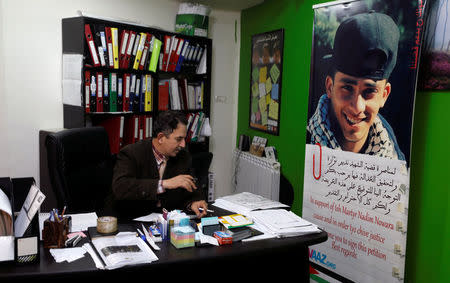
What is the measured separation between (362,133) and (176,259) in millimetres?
1628

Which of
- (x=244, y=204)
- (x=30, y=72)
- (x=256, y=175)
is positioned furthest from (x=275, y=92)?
(x=30, y=72)

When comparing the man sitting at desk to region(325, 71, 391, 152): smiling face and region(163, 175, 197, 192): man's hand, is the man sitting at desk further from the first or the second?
region(325, 71, 391, 152): smiling face

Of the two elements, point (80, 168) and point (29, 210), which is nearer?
Answer: point (29, 210)

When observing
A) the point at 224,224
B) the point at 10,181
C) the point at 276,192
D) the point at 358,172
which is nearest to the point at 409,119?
the point at 358,172

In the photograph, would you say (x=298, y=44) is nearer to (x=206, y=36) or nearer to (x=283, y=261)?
(x=206, y=36)

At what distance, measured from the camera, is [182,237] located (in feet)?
5.62

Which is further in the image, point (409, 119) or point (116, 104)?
point (116, 104)

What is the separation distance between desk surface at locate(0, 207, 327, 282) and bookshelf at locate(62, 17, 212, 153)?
1.90 metres

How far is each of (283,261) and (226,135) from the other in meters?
2.73

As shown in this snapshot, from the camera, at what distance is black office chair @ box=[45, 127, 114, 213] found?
7.12 feet

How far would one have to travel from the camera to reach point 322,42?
9.76 ft

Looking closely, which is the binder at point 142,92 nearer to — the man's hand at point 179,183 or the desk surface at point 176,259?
the man's hand at point 179,183

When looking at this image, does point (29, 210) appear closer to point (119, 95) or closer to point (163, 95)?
point (119, 95)

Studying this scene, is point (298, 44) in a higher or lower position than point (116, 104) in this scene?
higher
